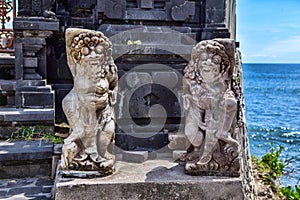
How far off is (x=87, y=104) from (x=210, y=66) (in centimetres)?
127

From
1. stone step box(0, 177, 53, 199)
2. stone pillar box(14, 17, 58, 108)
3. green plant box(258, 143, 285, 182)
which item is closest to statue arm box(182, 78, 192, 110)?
stone step box(0, 177, 53, 199)

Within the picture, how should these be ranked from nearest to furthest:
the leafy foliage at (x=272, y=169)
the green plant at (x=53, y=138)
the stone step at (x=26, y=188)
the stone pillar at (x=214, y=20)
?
the stone step at (x=26, y=188)
the green plant at (x=53, y=138)
the stone pillar at (x=214, y=20)
the leafy foliage at (x=272, y=169)

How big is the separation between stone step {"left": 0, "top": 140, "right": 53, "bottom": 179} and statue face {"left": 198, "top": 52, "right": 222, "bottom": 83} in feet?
7.38

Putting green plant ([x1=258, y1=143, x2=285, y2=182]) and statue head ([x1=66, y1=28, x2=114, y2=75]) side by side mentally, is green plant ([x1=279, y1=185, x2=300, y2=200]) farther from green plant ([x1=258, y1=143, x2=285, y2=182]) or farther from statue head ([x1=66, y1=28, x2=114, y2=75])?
statue head ([x1=66, y1=28, x2=114, y2=75])

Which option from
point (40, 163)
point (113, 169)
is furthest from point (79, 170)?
point (40, 163)

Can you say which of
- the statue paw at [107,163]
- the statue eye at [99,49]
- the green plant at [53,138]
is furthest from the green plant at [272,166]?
the statue eye at [99,49]

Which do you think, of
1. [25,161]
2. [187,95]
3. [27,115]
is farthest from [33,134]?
[187,95]

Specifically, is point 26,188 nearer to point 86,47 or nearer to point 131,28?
point 86,47

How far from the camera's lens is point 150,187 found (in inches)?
143

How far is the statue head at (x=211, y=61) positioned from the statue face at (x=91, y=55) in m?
0.99

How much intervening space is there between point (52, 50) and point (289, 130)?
42.3 ft

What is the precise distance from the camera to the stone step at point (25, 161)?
469 cm

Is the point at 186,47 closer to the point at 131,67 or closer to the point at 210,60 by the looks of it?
the point at 131,67

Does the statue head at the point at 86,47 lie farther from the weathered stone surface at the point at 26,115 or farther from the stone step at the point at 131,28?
the stone step at the point at 131,28
